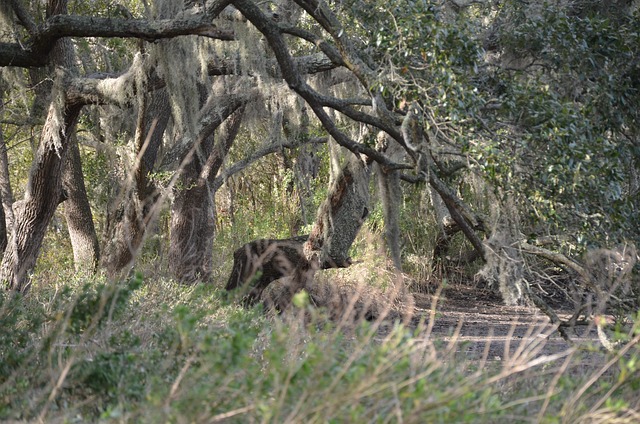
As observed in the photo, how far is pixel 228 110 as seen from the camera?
11.5 metres

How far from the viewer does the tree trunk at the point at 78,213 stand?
12.4 meters

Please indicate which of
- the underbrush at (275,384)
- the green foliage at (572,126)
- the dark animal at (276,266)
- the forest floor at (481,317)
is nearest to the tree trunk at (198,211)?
the dark animal at (276,266)

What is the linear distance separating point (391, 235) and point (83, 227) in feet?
17.8

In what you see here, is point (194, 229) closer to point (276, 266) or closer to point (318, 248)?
point (276, 266)

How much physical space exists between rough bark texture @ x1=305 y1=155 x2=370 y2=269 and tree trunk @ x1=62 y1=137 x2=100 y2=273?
316 cm

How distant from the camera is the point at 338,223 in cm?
1176

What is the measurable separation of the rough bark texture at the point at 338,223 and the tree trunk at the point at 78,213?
316 centimetres

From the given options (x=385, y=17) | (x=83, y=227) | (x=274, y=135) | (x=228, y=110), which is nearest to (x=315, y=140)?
(x=274, y=135)

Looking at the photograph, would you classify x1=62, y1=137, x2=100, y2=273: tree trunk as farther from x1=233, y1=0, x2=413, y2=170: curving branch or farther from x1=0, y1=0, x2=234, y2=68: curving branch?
x1=233, y1=0, x2=413, y2=170: curving branch

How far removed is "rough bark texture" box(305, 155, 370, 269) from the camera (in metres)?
11.5

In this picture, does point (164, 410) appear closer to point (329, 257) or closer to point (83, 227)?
point (329, 257)

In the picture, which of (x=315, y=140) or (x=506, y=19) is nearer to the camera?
(x=506, y=19)

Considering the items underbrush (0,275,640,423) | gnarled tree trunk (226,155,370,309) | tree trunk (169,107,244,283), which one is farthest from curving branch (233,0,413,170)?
tree trunk (169,107,244,283)

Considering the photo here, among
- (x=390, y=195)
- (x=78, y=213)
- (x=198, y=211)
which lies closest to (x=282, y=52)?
(x=390, y=195)
